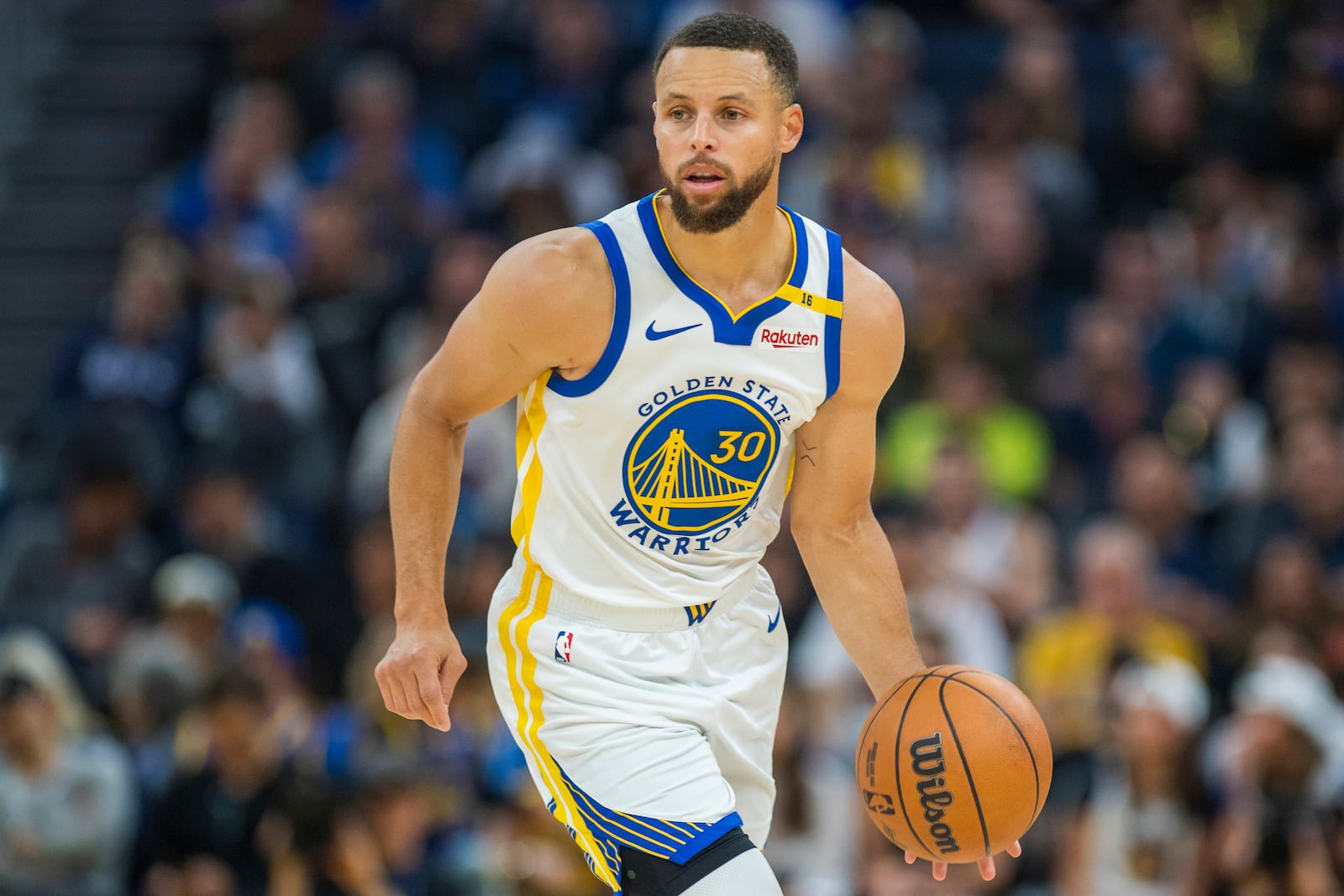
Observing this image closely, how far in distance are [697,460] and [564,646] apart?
1.99 feet

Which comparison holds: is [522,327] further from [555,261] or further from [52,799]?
[52,799]

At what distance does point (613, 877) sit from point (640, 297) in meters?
1.51

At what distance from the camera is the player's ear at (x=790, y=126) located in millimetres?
4598

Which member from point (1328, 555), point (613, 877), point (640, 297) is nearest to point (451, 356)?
point (640, 297)

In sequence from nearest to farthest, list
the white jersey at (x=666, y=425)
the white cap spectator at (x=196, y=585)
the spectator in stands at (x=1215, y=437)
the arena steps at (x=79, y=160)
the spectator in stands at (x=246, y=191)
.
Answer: the white jersey at (x=666, y=425), the white cap spectator at (x=196, y=585), the spectator in stands at (x=1215, y=437), the spectator in stands at (x=246, y=191), the arena steps at (x=79, y=160)

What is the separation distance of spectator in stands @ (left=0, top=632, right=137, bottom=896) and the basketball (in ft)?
16.5

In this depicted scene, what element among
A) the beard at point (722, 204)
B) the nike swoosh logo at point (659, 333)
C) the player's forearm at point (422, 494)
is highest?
the beard at point (722, 204)

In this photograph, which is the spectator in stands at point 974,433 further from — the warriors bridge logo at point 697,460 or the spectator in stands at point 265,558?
the warriors bridge logo at point 697,460

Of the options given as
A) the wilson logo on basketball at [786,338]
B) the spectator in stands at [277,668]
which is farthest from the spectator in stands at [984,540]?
the wilson logo on basketball at [786,338]

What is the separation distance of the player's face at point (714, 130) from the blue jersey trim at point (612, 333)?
20 cm

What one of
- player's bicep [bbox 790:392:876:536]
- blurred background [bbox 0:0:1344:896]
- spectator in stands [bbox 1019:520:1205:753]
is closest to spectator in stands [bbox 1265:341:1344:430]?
blurred background [bbox 0:0:1344:896]

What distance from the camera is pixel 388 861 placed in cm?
787

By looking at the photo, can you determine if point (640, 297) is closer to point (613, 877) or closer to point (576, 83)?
point (613, 877)

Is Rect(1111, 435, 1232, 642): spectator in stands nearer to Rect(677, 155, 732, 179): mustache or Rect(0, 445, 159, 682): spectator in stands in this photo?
Rect(0, 445, 159, 682): spectator in stands
